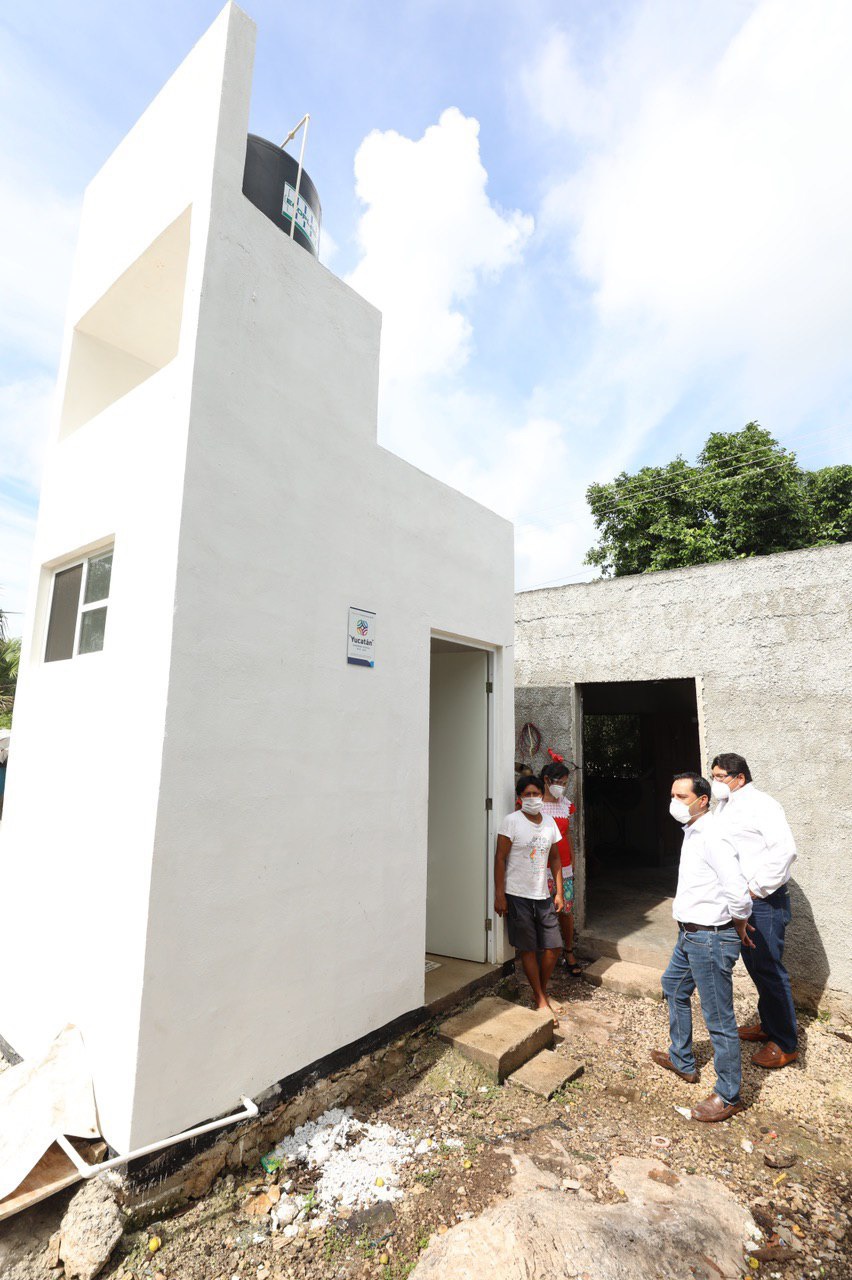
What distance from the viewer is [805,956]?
15.6ft

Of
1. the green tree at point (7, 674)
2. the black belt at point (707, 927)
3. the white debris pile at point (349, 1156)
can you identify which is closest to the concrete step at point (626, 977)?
the black belt at point (707, 927)

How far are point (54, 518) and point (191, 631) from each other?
2027 mm

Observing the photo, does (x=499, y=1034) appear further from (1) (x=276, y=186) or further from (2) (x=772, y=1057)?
(1) (x=276, y=186)

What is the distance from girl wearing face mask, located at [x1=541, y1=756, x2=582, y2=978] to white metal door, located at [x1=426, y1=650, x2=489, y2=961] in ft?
2.10

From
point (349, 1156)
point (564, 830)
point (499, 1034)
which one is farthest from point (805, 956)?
point (349, 1156)

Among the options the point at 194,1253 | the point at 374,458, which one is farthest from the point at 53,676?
the point at 194,1253

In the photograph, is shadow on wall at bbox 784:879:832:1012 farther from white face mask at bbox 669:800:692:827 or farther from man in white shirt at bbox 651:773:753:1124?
white face mask at bbox 669:800:692:827

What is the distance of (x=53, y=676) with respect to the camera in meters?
3.85

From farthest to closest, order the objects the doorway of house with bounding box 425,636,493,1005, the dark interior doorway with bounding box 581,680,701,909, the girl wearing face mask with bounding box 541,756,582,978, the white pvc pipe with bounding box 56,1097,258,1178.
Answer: the dark interior doorway with bounding box 581,680,701,909 → the girl wearing face mask with bounding box 541,756,582,978 → the doorway of house with bounding box 425,636,493,1005 → the white pvc pipe with bounding box 56,1097,258,1178

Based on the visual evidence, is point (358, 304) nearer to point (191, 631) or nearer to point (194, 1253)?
point (191, 631)

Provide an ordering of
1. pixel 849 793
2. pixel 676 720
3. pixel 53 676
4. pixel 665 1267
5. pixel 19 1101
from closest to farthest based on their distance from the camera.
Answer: pixel 665 1267
pixel 19 1101
pixel 53 676
pixel 849 793
pixel 676 720

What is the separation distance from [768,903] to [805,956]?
1.03m

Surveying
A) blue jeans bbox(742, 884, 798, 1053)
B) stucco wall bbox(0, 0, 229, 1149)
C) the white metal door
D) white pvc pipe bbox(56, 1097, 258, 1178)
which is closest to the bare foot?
the white metal door

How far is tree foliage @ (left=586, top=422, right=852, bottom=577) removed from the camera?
16.7m
